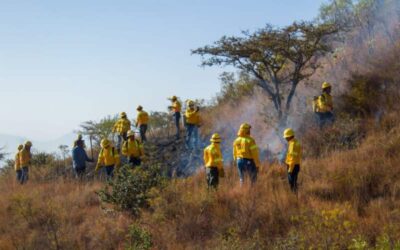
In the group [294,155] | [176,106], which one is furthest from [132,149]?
[294,155]

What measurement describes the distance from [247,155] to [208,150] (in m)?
0.92

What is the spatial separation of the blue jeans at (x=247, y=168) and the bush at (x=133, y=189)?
6.20 ft

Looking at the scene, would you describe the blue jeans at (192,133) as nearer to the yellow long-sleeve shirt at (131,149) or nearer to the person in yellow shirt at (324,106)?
the yellow long-sleeve shirt at (131,149)

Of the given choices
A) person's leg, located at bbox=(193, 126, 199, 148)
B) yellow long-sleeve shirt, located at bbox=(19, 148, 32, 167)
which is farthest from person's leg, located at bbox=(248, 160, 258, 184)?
yellow long-sleeve shirt, located at bbox=(19, 148, 32, 167)

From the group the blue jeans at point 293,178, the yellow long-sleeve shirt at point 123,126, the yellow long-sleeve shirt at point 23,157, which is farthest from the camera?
the yellow long-sleeve shirt at point 123,126

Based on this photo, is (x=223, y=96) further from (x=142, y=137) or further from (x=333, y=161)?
(x=333, y=161)

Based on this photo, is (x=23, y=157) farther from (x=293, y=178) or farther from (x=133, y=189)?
(x=293, y=178)

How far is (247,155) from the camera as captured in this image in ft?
35.9

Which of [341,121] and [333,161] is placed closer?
[333,161]

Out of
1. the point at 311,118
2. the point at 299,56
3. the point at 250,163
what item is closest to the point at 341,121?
the point at 311,118

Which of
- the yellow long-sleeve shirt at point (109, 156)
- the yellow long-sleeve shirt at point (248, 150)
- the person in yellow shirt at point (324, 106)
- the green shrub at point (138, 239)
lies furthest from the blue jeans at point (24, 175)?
the person in yellow shirt at point (324, 106)

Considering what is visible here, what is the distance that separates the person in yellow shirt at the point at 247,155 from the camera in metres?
10.9

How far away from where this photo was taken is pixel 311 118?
1605 centimetres

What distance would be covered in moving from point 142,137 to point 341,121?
8.27 metres
